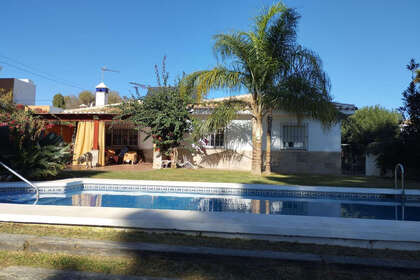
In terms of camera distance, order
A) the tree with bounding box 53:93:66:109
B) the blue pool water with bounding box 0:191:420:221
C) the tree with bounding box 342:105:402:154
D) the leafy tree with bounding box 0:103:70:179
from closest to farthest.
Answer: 1. the blue pool water with bounding box 0:191:420:221
2. the leafy tree with bounding box 0:103:70:179
3. the tree with bounding box 342:105:402:154
4. the tree with bounding box 53:93:66:109

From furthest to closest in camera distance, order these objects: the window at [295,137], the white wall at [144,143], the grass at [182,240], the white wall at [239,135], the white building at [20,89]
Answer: the white building at [20,89] < the white wall at [144,143] < the white wall at [239,135] < the window at [295,137] < the grass at [182,240]

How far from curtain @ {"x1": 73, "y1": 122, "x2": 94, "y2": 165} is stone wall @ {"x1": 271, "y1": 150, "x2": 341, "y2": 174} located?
959 centimetres

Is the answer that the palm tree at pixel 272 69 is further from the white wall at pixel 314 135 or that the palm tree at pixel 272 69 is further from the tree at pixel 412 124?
the tree at pixel 412 124

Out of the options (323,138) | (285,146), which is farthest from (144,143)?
(323,138)

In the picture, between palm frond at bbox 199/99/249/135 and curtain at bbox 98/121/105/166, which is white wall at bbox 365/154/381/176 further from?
curtain at bbox 98/121/105/166

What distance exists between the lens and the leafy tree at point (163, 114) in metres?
13.8

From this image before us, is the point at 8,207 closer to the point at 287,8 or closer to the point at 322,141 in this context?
the point at 287,8

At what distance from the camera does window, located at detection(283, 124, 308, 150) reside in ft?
49.2

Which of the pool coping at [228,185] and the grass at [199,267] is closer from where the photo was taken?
the grass at [199,267]

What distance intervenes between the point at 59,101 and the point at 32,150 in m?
44.6

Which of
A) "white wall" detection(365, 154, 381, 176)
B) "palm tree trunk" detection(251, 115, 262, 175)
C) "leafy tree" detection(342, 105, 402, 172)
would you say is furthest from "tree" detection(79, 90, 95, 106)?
"white wall" detection(365, 154, 381, 176)

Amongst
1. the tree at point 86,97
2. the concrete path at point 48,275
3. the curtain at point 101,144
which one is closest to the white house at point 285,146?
the curtain at point 101,144

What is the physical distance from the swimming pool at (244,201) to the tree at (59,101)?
44.9 metres

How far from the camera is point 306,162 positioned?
1476 centimetres
